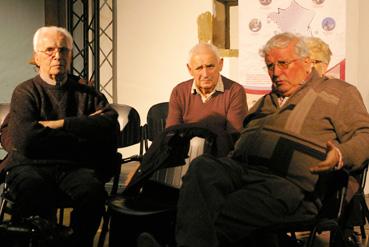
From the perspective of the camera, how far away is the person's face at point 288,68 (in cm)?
310

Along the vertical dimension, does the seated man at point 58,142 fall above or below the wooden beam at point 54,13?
below

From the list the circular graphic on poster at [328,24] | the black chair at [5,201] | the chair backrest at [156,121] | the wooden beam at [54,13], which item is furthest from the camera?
the wooden beam at [54,13]

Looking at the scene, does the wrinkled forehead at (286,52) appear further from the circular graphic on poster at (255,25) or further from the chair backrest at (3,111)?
the circular graphic on poster at (255,25)

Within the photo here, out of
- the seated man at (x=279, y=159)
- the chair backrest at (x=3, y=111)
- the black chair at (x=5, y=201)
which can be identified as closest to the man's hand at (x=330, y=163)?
the seated man at (x=279, y=159)

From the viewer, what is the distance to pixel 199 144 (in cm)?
333

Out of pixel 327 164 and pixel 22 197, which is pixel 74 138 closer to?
pixel 22 197

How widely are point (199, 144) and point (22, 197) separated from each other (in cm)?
94

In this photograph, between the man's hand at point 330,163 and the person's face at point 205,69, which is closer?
the man's hand at point 330,163

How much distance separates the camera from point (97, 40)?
24.7 ft

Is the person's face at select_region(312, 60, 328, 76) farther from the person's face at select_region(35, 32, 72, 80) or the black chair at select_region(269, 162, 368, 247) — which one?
the person's face at select_region(35, 32, 72, 80)

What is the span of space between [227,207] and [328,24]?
9.52 feet

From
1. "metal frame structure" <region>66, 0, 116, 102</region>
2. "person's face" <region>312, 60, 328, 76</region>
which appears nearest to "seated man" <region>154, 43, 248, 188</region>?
"person's face" <region>312, 60, 328, 76</region>

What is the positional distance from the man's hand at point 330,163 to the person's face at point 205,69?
1.36 metres

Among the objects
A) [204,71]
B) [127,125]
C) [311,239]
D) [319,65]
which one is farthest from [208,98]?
[311,239]
